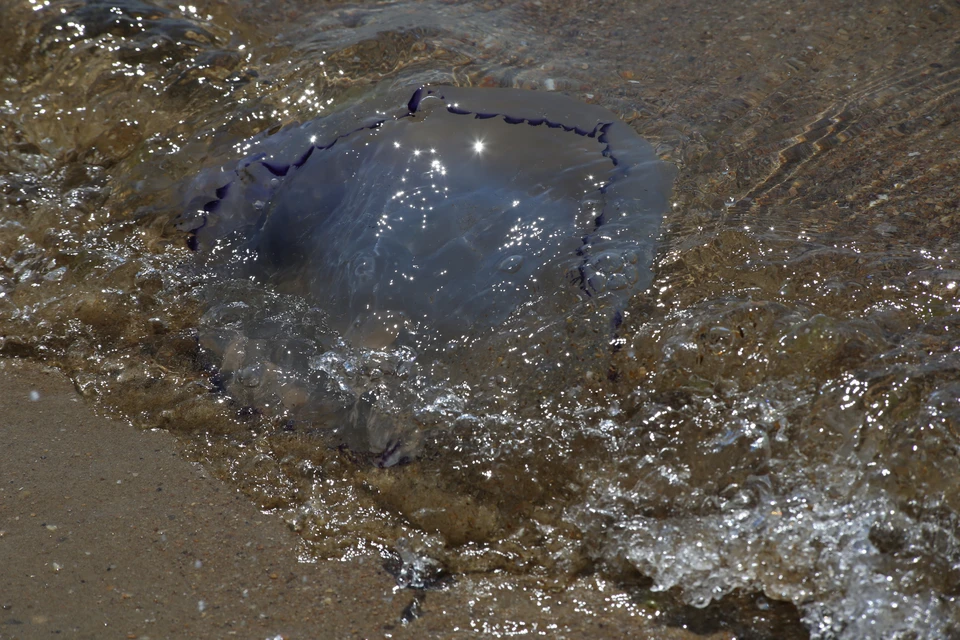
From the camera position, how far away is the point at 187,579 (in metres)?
1.83

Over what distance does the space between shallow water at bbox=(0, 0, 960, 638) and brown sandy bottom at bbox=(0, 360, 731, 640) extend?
65 mm

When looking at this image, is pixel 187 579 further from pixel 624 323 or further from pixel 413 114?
pixel 413 114

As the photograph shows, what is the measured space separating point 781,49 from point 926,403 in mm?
1913

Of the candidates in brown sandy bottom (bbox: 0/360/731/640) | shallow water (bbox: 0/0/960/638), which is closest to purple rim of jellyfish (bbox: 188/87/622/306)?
shallow water (bbox: 0/0/960/638)

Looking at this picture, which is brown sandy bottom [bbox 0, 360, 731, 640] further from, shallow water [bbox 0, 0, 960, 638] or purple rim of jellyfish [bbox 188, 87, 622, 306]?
purple rim of jellyfish [bbox 188, 87, 622, 306]

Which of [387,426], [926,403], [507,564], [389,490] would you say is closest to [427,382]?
[387,426]

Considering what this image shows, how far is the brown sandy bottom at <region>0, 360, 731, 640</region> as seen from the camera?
1720mm

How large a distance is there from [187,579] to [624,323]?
1.25 metres

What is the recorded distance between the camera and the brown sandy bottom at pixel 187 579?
1.72 meters

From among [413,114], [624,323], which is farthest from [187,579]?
[413,114]

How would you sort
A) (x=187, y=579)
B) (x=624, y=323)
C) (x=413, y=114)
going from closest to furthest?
(x=187, y=579), (x=624, y=323), (x=413, y=114)

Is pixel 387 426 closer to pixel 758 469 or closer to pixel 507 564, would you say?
pixel 507 564

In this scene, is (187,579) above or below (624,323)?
below

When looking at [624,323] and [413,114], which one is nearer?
[624,323]
